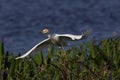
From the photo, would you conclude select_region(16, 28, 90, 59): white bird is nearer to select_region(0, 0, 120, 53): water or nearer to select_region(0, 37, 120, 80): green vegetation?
select_region(0, 37, 120, 80): green vegetation

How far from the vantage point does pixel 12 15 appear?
1612 centimetres

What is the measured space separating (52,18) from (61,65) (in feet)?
32.2

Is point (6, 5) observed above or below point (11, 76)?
below

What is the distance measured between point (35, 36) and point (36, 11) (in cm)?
477

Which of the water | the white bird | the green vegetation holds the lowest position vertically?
the water

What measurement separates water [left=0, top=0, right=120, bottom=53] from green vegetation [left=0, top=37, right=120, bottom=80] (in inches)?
176

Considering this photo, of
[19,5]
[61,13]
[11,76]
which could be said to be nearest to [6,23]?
[61,13]

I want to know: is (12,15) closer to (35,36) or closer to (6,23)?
(6,23)

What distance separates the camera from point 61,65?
18.9 ft

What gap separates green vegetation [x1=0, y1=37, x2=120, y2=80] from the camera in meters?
5.44

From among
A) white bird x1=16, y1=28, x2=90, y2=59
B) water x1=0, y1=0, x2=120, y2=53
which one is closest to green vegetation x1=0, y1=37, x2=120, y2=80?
white bird x1=16, y1=28, x2=90, y2=59

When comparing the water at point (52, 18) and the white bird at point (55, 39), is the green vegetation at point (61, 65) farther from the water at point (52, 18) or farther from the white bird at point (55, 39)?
the water at point (52, 18)

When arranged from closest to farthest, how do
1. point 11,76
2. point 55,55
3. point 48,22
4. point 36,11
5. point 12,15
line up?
point 11,76 < point 55,55 < point 48,22 < point 12,15 < point 36,11

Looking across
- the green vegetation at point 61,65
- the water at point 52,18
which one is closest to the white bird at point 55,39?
the green vegetation at point 61,65
